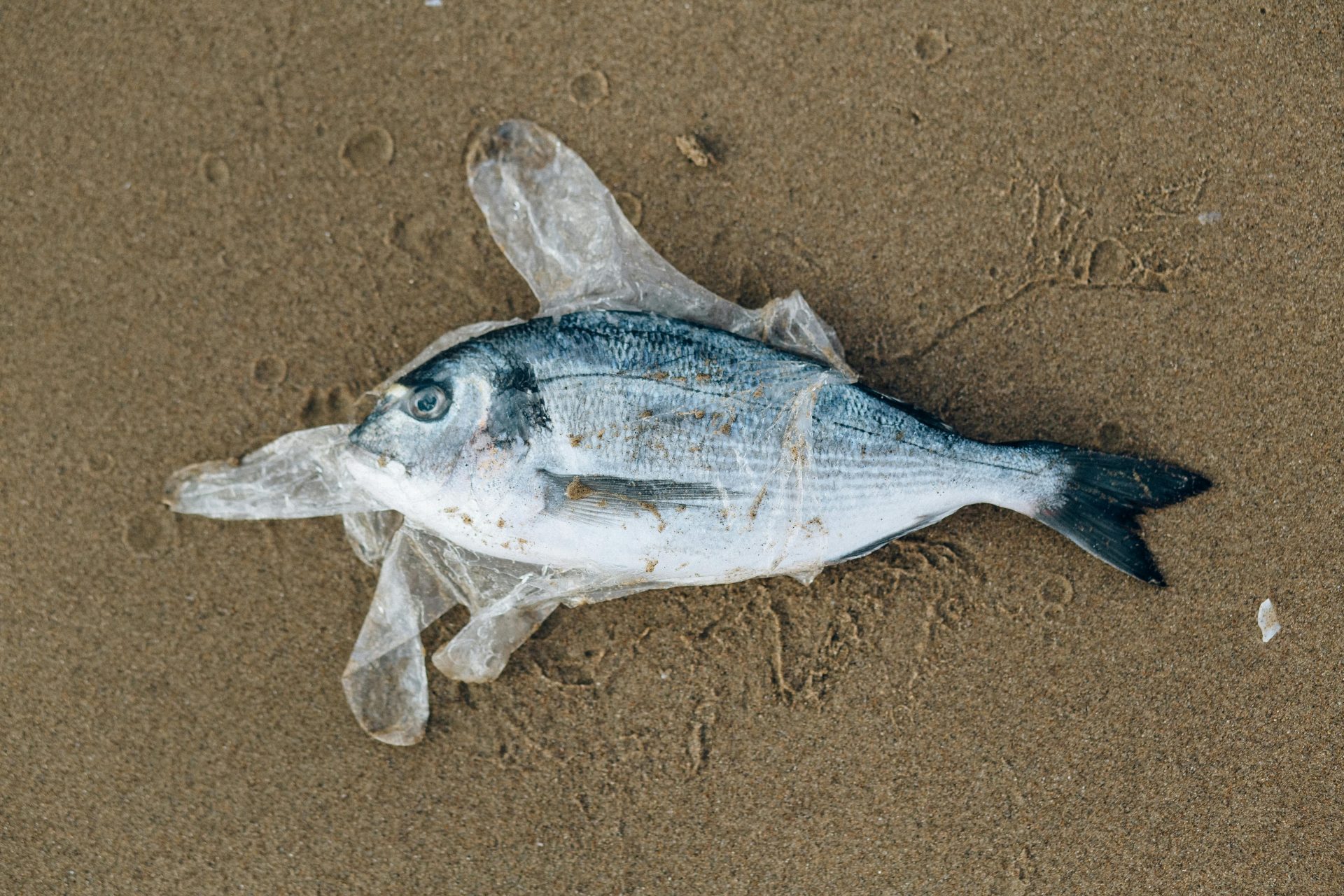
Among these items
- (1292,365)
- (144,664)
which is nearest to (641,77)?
(1292,365)

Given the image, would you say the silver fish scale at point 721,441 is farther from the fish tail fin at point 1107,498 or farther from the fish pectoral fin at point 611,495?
the fish tail fin at point 1107,498

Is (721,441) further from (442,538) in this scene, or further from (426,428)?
(442,538)

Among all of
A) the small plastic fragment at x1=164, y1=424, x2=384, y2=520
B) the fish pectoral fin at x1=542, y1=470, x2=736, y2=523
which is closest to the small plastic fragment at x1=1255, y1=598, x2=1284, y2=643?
the fish pectoral fin at x1=542, y1=470, x2=736, y2=523

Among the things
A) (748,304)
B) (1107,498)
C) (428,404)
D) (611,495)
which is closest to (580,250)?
(748,304)

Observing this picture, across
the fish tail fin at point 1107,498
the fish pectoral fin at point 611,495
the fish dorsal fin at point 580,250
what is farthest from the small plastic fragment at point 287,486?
the fish tail fin at point 1107,498

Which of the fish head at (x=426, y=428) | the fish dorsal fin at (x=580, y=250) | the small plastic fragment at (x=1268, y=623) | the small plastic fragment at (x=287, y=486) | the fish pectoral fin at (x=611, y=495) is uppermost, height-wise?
the fish dorsal fin at (x=580, y=250)

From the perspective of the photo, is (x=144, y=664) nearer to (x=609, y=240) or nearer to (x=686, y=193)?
(x=609, y=240)
